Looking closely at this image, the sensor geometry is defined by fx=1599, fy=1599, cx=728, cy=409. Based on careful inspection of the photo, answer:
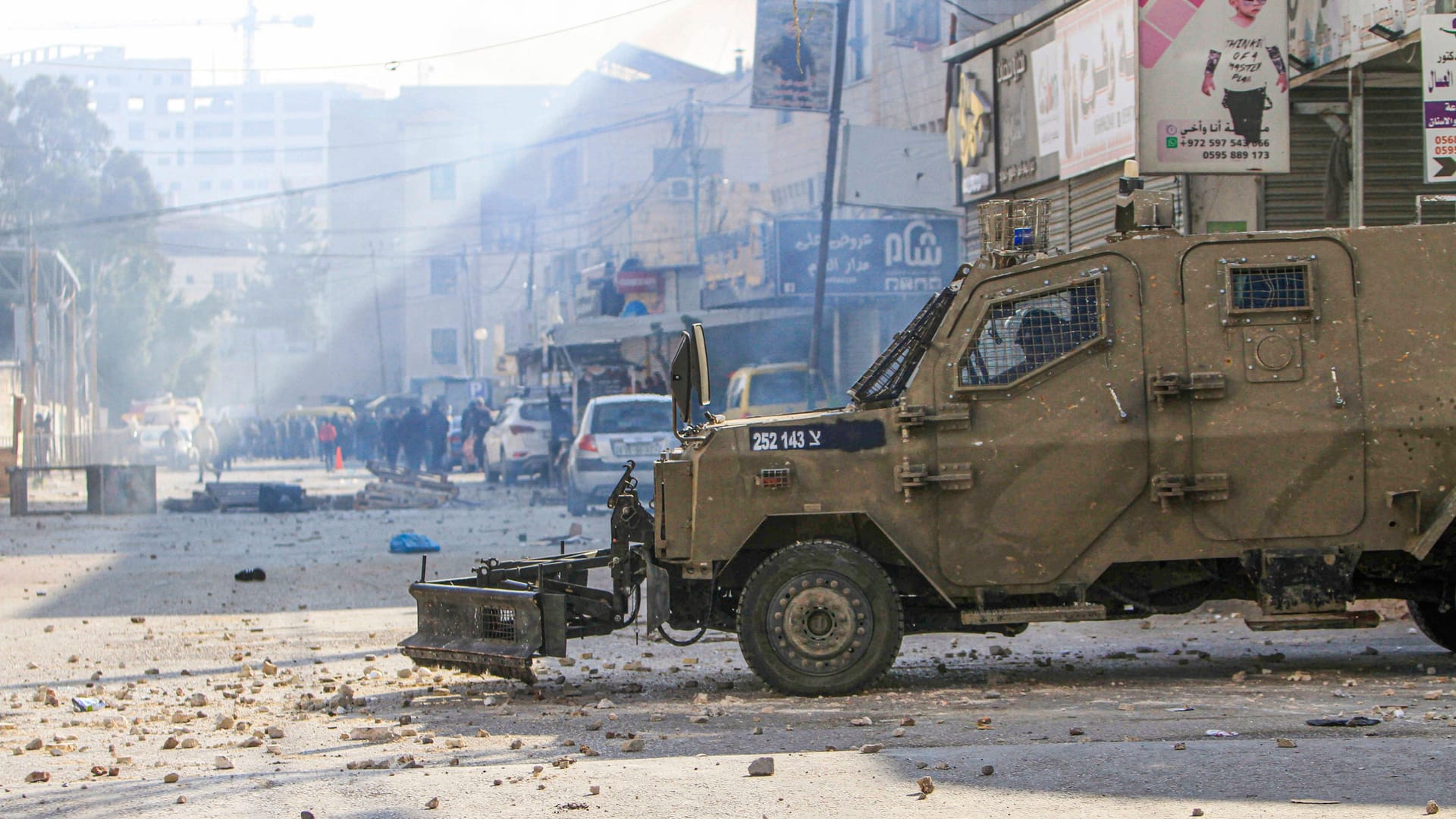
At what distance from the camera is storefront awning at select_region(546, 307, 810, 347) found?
3250 cm

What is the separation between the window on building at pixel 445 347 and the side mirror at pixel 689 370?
72.9 m

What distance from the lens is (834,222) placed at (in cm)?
2622

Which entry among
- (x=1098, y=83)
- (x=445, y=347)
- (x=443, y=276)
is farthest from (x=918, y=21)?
(x=445, y=347)

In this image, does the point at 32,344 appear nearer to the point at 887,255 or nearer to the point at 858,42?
the point at 858,42

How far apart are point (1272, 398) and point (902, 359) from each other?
5.83 ft

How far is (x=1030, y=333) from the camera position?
25.5 ft

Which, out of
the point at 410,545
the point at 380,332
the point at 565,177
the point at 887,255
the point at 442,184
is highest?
the point at 442,184

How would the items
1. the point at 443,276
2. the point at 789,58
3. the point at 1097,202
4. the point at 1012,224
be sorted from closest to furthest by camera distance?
1. the point at 1012,224
2. the point at 1097,202
3. the point at 789,58
4. the point at 443,276

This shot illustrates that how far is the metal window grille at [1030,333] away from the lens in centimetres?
773

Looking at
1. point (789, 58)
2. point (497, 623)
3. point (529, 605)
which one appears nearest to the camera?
point (529, 605)

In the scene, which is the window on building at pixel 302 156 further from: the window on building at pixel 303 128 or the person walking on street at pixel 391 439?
the person walking on street at pixel 391 439

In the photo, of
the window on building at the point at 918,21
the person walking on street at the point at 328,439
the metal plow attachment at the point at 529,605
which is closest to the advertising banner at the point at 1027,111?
the metal plow attachment at the point at 529,605

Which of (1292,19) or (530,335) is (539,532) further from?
(530,335)

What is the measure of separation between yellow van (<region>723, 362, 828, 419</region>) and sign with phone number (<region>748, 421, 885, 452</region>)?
14.7 m
